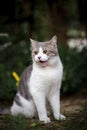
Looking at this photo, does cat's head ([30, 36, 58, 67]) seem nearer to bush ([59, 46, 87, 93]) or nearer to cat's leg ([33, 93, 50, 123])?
cat's leg ([33, 93, 50, 123])

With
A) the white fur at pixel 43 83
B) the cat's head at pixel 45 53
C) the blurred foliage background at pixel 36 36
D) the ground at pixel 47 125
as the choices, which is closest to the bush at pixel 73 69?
the blurred foliage background at pixel 36 36

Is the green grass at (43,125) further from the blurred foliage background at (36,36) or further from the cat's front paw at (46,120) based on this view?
the blurred foliage background at (36,36)

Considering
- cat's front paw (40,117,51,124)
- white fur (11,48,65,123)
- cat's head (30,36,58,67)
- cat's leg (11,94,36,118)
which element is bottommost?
cat's front paw (40,117,51,124)

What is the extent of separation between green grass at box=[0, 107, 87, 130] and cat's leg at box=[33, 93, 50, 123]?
0.10 meters

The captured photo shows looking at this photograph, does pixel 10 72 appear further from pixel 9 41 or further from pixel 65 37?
pixel 65 37

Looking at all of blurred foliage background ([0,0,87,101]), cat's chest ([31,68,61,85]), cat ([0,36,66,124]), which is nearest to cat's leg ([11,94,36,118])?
cat ([0,36,66,124])

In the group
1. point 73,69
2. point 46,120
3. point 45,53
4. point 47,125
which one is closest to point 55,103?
point 46,120

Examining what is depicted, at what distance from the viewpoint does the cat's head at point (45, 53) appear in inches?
214

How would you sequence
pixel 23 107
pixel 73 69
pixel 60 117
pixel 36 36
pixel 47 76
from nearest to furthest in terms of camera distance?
1. pixel 47 76
2. pixel 60 117
3. pixel 23 107
4. pixel 73 69
5. pixel 36 36

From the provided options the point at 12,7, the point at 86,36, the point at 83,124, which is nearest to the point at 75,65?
the point at 86,36

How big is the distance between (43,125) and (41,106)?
0.30 meters

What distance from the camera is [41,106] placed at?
5.61m

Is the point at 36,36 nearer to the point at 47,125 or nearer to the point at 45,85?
the point at 45,85

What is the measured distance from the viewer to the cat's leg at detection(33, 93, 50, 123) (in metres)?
5.61
